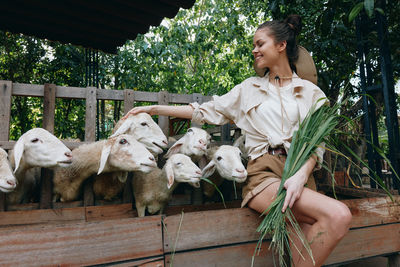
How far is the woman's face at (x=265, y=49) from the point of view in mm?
2117

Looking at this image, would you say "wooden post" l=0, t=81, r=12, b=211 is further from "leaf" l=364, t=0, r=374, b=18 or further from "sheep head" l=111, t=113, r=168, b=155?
"leaf" l=364, t=0, r=374, b=18

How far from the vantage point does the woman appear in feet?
5.04

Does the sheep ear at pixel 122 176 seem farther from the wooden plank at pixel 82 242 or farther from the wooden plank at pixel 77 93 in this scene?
the wooden plank at pixel 77 93

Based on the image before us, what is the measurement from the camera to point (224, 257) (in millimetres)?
1618

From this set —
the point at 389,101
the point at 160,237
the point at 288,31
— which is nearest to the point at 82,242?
the point at 160,237

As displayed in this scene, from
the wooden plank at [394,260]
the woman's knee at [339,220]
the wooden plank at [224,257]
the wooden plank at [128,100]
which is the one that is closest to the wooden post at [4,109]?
the wooden plank at [128,100]

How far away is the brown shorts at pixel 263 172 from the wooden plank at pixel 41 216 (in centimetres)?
117

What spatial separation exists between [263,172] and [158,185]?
79cm

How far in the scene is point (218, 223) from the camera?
1.62 m

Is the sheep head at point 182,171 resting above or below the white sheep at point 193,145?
below

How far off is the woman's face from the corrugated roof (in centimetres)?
156

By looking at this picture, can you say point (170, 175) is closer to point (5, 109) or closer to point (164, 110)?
point (164, 110)

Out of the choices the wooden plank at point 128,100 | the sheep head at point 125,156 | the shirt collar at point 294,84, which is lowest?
the sheep head at point 125,156

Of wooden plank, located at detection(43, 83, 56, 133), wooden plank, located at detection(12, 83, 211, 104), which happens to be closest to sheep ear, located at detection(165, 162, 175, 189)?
wooden plank, located at detection(12, 83, 211, 104)
